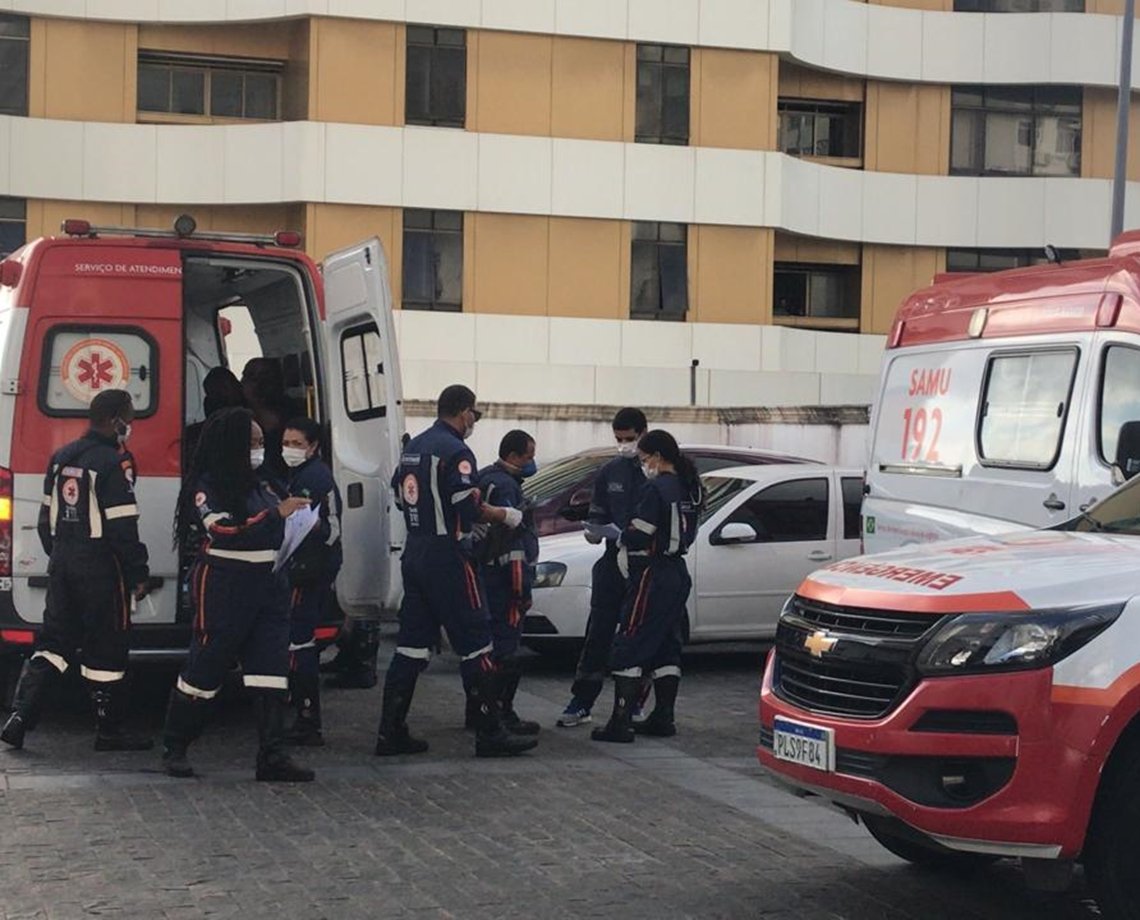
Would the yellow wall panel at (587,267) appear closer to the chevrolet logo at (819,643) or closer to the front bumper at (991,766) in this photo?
the chevrolet logo at (819,643)

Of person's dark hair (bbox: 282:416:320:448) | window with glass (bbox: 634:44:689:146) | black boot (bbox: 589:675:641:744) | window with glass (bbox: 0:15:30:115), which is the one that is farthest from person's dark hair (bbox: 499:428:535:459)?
window with glass (bbox: 0:15:30:115)

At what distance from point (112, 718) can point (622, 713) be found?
9.09 ft

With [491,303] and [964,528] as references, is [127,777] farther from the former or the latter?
[491,303]

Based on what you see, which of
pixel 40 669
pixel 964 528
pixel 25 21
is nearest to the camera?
pixel 40 669

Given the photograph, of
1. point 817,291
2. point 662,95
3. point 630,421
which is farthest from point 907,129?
point 630,421

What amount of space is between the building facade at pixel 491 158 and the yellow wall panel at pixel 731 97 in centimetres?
4

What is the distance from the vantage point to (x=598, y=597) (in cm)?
1089

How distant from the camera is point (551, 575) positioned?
42.8 ft

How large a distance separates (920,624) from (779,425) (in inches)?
800

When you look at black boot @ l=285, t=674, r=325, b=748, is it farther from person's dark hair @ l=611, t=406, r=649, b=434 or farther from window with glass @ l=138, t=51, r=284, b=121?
window with glass @ l=138, t=51, r=284, b=121

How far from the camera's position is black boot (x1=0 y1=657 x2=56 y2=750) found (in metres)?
9.58

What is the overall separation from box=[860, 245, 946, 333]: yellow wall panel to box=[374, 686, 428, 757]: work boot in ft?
84.6

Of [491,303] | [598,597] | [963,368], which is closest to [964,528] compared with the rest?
[963,368]

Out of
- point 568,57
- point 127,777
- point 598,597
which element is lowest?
point 127,777
